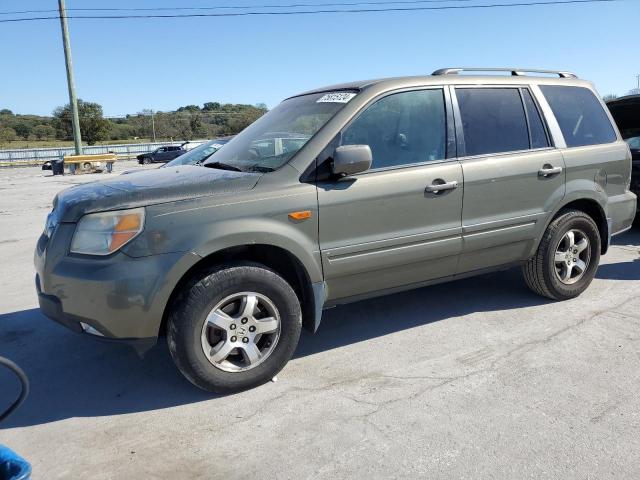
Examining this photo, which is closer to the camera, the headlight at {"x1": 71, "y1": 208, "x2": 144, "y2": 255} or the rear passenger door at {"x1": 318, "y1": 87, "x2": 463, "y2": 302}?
the headlight at {"x1": 71, "y1": 208, "x2": 144, "y2": 255}

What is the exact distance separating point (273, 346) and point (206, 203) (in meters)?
0.98

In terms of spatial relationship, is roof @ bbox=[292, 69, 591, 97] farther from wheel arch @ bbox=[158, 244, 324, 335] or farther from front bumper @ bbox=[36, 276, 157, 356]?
front bumper @ bbox=[36, 276, 157, 356]

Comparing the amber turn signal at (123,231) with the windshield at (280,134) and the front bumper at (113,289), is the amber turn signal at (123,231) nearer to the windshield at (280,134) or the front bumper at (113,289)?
the front bumper at (113,289)

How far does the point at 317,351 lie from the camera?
12.9ft

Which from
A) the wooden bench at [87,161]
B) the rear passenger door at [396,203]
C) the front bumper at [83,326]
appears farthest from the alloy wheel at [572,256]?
the wooden bench at [87,161]

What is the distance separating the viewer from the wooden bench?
93.6ft

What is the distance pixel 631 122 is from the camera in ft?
24.7

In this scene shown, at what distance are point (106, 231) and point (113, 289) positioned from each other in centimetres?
33

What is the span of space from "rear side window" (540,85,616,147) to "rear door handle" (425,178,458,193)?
4.61ft

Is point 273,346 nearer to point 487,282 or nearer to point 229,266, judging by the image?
point 229,266

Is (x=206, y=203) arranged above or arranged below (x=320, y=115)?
below

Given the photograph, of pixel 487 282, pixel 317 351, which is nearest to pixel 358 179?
pixel 317 351

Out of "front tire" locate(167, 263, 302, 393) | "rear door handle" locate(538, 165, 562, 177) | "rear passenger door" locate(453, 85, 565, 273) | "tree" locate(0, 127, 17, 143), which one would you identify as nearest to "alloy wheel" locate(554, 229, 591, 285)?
"rear passenger door" locate(453, 85, 565, 273)

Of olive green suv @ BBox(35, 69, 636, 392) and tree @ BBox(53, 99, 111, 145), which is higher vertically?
tree @ BBox(53, 99, 111, 145)
